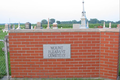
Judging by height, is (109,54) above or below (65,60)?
above

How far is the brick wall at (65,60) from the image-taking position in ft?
13.7

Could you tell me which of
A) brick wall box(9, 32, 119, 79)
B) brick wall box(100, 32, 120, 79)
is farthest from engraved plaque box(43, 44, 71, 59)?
brick wall box(100, 32, 120, 79)

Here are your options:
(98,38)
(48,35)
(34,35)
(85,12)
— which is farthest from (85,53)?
(85,12)

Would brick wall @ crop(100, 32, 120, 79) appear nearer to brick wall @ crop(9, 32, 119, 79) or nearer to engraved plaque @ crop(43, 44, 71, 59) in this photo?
brick wall @ crop(9, 32, 119, 79)

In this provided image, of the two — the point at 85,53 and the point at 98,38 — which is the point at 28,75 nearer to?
the point at 85,53

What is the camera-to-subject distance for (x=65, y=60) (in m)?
4.26

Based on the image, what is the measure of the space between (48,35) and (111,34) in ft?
5.76

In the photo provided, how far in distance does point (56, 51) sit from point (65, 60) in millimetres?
369

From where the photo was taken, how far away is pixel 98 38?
4191mm

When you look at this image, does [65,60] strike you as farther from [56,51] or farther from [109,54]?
[109,54]

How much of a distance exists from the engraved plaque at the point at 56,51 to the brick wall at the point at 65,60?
0.29 ft

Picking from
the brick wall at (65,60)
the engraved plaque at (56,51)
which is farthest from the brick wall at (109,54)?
the engraved plaque at (56,51)

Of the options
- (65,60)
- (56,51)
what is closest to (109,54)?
(65,60)

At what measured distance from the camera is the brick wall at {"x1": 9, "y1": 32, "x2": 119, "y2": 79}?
4180mm
